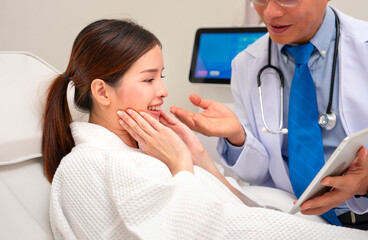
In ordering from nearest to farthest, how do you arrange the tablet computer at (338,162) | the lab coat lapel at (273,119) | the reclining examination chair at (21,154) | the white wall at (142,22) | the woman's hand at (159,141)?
the tablet computer at (338,162) → the reclining examination chair at (21,154) → the woman's hand at (159,141) → the lab coat lapel at (273,119) → the white wall at (142,22)

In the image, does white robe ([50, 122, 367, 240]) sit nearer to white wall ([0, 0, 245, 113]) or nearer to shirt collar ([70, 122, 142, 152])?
shirt collar ([70, 122, 142, 152])

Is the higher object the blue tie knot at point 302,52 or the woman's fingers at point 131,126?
the blue tie knot at point 302,52

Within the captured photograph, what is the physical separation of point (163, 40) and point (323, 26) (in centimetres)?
143

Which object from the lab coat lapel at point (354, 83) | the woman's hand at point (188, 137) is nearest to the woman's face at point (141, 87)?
the woman's hand at point (188, 137)

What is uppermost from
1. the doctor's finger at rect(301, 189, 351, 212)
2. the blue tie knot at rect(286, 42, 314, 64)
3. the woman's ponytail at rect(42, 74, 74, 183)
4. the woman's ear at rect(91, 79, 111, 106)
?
the blue tie knot at rect(286, 42, 314, 64)

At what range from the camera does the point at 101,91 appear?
1.17 metres

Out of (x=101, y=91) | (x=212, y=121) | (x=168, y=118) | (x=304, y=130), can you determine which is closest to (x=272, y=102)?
(x=304, y=130)

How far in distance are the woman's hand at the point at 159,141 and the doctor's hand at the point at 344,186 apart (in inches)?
14.1

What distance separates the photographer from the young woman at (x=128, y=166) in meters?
0.91

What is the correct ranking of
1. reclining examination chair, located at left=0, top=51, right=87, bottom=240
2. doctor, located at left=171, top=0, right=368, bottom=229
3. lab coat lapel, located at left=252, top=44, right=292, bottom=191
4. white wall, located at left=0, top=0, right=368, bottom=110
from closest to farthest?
reclining examination chair, located at left=0, top=51, right=87, bottom=240
doctor, located at left=171, top=0, right=368, bottom=229
lab coat lapel, located at left=252, top=44, right=292, bottom=191
white wall, located at left=0, top=0, right=368, bottom=110

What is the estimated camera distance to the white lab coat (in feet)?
4.06

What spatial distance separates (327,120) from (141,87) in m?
0.62

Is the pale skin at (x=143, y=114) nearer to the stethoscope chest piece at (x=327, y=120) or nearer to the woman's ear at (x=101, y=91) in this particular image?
the woman's ear at (x=101, y=91)

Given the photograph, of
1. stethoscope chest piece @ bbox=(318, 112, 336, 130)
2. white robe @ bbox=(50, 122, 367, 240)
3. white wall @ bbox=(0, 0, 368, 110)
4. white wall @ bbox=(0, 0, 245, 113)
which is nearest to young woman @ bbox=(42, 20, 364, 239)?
white robe @ bbox=(50, 122, 367, 240)
